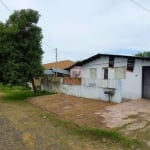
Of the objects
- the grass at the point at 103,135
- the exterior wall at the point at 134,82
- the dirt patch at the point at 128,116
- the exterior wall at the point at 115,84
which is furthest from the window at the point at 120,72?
the grass at the point at 103,135

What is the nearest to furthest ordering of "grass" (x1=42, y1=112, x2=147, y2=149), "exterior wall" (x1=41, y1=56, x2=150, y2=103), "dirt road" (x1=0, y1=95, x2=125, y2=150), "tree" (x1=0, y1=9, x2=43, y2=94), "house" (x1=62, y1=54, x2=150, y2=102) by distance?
"dirt road" (x1=0, y1=95, x2=125, y2=150), "grass" (x1=42, y1=112, x2=147, y2=149), "exterior wall" (x1=41, y1=56, x2=150, y2=103), "house" (x1=62, y1=54, x2=150, y2=102), "tree" (x1=0, y1=9, x2=43, y2=94)

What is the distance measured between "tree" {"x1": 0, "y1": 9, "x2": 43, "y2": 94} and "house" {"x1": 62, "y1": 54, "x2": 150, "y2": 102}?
4.08 metres

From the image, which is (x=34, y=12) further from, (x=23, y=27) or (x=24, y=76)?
(x=24, y=76)

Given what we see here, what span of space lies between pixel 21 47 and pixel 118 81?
9501mm

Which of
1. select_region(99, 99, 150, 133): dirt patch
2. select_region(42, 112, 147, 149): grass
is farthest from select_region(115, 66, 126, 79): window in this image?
select_region(42, 112, 147, 149): grass

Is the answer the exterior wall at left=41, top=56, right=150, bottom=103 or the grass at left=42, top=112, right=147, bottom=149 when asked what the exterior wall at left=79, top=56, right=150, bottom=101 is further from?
the grass at left=42, top=112, right=147, bottom=149

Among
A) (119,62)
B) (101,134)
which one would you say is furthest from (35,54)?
(101,134)

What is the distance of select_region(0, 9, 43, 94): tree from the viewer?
2203 centimetres

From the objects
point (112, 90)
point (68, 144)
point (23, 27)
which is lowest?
point (68, 144)

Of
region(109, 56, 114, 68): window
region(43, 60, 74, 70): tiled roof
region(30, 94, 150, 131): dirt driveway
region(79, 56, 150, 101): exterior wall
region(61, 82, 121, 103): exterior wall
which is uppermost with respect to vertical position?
region(43, 60, 74, 70): tiled roof

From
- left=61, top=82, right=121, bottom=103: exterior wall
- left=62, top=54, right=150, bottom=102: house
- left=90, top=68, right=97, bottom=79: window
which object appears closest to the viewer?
left=61, top=82, right=121, bottom=103: exterior wall

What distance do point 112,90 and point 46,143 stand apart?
9886mm

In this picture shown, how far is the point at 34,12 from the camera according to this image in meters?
23.2

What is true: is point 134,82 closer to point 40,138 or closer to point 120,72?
point 120,72
